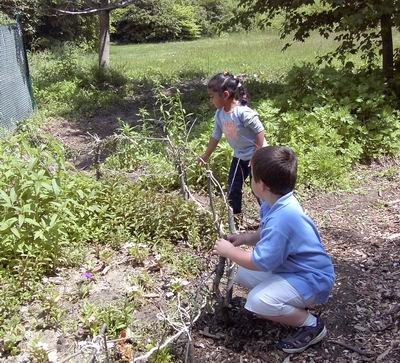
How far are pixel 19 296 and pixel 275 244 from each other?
1.79 metres

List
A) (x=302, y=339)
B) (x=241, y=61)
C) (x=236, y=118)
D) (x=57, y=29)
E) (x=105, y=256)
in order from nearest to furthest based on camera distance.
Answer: (x=302, y=339)
(x=105, y=256)
(x=236, y=118)
(x=241, y=61)
(x=57, y=29)

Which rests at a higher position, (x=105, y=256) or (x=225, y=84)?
(x=225, y=84)

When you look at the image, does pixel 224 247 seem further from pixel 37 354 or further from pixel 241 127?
pixel 241 127

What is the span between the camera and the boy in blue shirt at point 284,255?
2.81 metres

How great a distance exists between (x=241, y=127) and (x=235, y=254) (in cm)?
171

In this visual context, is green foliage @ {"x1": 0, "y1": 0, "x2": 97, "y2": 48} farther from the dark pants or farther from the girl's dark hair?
the girl's dark hair

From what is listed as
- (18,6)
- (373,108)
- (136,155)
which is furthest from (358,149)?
(18,6)

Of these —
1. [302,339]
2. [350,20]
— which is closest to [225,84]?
[302,339]

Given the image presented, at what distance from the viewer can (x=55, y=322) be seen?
333 centimetres

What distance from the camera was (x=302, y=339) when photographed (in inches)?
119

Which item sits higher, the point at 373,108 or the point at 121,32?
the point at 121,32

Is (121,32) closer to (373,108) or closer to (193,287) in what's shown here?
(373,108)

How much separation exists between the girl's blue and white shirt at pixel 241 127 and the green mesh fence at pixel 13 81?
4.77 m

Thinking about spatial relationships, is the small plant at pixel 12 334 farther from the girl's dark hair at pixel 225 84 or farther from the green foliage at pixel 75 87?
the green foliage at pixel 75 87
